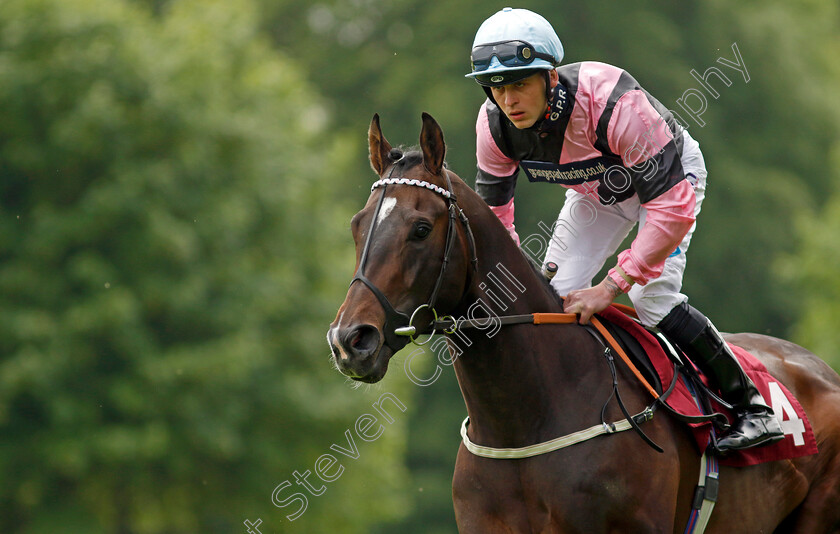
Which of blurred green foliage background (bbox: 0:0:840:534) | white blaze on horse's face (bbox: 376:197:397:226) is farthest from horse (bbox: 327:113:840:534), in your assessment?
blurred green foliage background (bbox: 0:0:840:534)

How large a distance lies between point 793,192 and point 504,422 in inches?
869

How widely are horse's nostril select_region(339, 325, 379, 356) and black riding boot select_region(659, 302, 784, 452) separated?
172cm

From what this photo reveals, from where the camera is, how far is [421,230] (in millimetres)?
3963

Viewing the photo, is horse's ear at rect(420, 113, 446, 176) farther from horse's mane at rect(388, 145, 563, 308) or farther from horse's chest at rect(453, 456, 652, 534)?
horse's chest at rect(453, 456, 652, 534)

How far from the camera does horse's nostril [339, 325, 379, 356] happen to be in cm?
369

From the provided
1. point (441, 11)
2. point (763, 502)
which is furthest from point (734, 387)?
point (441, 11)

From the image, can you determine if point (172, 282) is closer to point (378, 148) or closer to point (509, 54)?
point (378, 148)

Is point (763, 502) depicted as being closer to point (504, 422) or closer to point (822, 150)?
point (504, 422)

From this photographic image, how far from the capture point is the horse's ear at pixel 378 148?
4.35m

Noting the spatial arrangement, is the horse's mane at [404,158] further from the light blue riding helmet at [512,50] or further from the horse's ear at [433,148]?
the light blue riding helmet at [512,50]

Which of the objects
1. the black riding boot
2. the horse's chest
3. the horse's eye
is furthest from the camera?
the black riding boot

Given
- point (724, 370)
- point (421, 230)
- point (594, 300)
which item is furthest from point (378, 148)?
point (724, 370)

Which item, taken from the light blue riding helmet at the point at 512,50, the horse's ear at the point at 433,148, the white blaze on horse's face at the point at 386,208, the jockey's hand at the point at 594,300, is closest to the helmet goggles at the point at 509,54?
the light blue riding helmet at the point at 512,50

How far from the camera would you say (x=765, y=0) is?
25.6 metres
